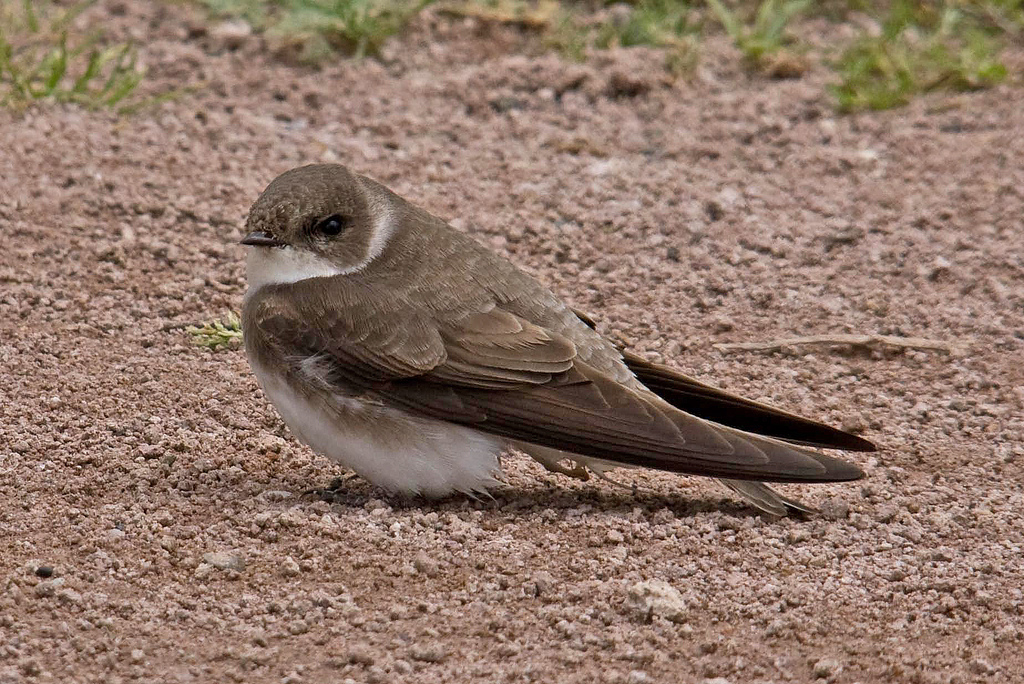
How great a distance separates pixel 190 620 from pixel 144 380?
1.75m

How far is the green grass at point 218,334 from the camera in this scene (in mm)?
6324

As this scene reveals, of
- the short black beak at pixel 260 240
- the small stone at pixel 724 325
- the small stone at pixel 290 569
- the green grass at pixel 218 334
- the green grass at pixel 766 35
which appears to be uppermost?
the green grass at pixel 766 35

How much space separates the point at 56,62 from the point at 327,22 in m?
1.67

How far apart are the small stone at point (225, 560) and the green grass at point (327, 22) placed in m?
4.83

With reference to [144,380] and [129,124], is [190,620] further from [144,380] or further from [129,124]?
[129,124]

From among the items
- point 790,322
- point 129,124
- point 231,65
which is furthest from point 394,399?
point 231,65

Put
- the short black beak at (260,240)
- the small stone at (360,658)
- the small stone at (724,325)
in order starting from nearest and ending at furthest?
the small stone at (360,658), the short black beak at (260,240), the small stone at (724,325)

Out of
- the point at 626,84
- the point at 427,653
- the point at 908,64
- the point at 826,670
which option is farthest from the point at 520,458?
the point at 908,64

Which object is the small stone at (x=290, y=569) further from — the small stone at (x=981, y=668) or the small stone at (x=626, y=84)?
the small stone at (x=626, y=84)

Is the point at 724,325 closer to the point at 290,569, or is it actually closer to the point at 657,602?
the point at 657,602

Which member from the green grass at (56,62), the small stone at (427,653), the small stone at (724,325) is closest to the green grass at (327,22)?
the green grass at (56,62)

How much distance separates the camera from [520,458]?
19.0ft

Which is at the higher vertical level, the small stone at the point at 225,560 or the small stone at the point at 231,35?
the small stone at the point at 231,35

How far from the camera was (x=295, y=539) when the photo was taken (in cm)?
489
